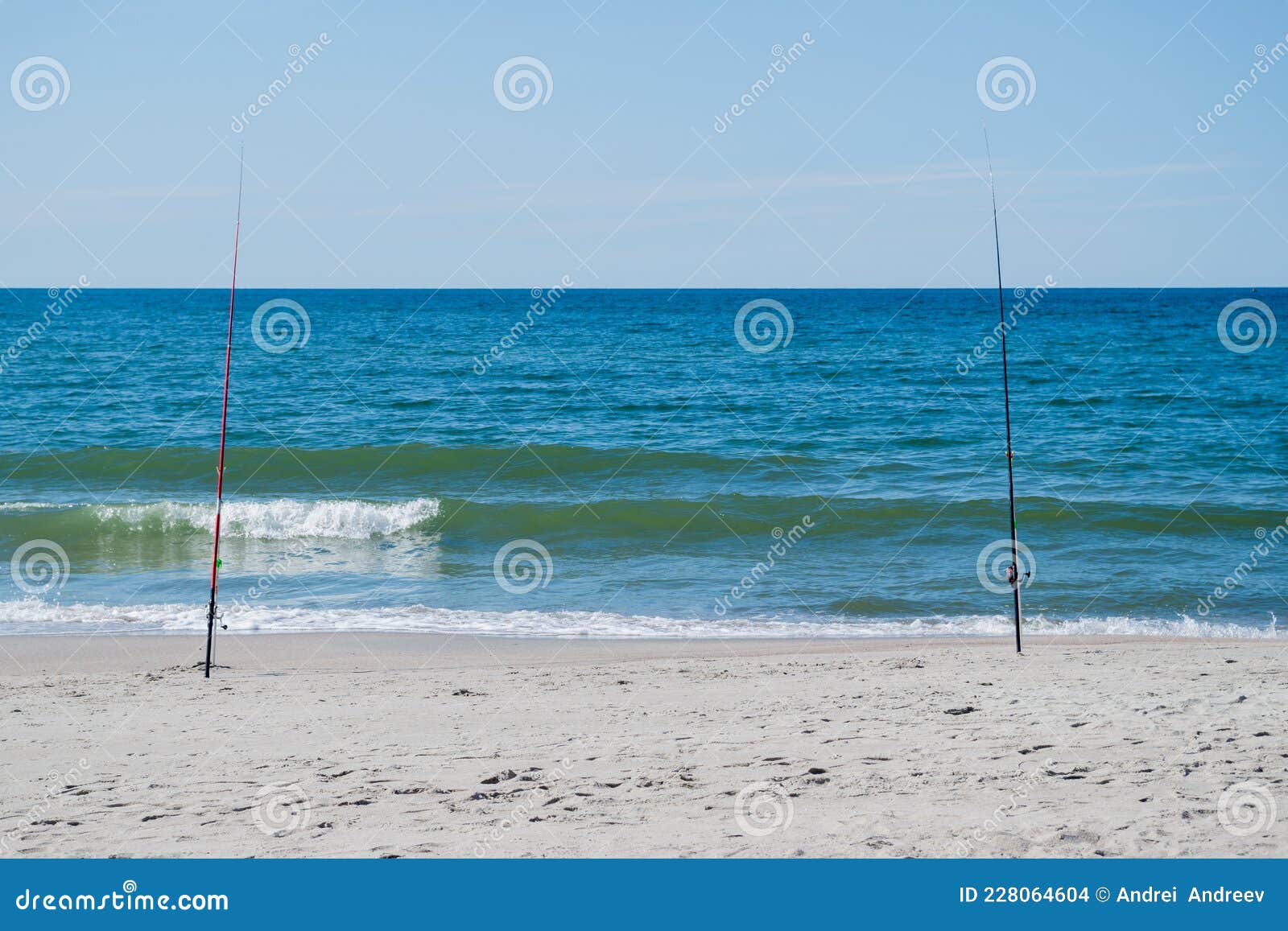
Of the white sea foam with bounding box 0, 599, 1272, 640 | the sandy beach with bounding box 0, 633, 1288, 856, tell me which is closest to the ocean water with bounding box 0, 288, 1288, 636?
the white sea foam with bounding box 0, 599, 1272, 640

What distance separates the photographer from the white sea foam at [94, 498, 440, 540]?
50.6ft

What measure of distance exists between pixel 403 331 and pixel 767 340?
19.9 m

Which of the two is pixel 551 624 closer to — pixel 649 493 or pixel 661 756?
pixel 661 756

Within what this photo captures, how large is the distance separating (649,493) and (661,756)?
11475 millimetres

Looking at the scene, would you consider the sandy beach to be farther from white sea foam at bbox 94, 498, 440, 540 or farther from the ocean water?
white sea foam at bbox 94, 498, 440, 540

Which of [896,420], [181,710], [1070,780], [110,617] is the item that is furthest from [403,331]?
[1070,780]

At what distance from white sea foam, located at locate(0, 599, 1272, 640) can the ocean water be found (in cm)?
5

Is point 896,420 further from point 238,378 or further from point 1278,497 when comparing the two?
point 238,378

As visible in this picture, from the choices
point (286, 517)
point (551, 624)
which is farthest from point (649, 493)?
point (551, 624)

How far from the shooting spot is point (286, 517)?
15961mm

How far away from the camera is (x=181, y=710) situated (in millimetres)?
7176

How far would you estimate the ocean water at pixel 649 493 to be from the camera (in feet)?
36.8

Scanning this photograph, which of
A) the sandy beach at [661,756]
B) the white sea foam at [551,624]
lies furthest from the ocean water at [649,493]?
the sandy beach at [661,756]

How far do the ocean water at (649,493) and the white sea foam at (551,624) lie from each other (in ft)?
0.15
